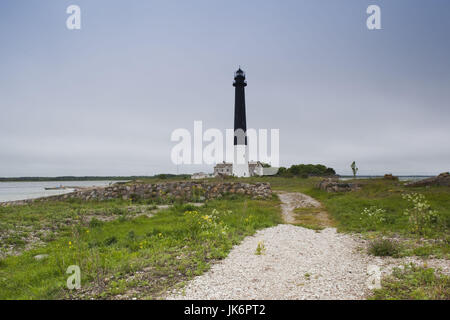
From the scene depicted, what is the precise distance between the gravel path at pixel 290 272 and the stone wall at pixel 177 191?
12.5 meters

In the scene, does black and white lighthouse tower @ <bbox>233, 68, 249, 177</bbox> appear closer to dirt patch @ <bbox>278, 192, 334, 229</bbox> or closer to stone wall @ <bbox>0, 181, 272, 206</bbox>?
stone wall @ <bbox>0, 181, 272, 206</bbox>

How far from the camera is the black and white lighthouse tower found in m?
45.0

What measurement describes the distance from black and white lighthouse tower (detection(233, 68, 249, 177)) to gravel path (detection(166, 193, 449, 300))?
36344mm

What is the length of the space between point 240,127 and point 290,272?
4005cm

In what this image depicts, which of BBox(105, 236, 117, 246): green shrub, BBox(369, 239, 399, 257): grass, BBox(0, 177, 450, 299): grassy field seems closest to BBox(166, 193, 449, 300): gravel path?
BBox(369, 239, 399, 257): grass

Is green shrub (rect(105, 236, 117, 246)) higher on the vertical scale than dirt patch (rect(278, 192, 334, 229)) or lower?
higher

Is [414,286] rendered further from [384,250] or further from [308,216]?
[308,216]

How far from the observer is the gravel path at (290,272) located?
188 inches

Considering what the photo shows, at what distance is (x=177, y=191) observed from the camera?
71.5 feet

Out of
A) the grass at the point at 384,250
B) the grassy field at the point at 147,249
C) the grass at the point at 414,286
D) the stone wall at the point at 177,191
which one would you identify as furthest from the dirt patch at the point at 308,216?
the grass at the point at 414,286

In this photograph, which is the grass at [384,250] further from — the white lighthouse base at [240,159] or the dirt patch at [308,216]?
the white lighthouse base at [240,159]
